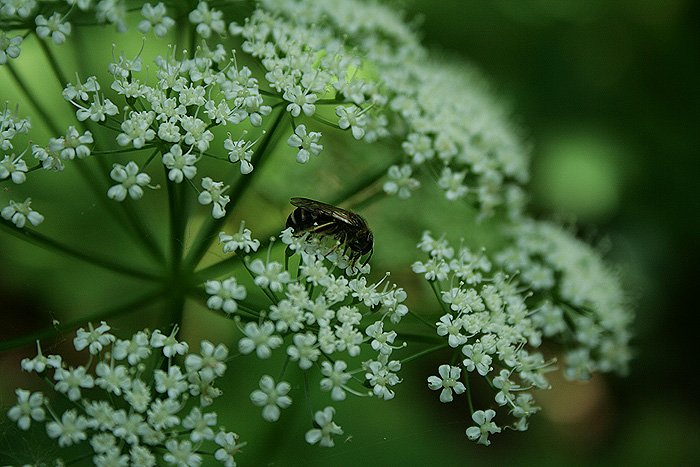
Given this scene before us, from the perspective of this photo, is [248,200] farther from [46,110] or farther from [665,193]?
[665,193]

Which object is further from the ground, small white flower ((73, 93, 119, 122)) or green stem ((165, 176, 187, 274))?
small white flower ((73, 93, 119, 122))

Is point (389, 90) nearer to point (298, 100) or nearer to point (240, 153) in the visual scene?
point (298, 100)

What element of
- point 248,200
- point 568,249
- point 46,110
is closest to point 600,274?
point 568,249

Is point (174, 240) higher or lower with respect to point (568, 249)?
lower

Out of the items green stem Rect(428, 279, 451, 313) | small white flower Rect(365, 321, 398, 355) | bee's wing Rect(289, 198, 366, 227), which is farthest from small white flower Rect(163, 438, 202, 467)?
green stem Rect(428, 279, 451, 313)

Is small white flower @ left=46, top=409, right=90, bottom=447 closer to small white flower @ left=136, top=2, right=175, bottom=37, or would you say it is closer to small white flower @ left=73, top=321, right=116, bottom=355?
small white flower @ left=73, top=321, right=116, bottom=355
